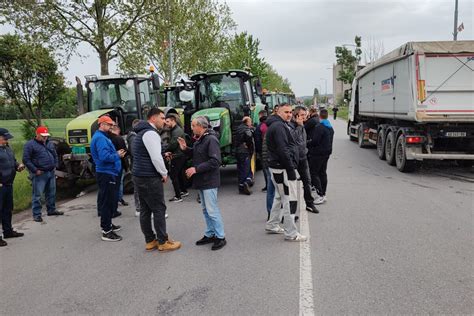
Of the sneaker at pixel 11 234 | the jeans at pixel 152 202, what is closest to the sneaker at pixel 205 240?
the jeans at pixel 152 202

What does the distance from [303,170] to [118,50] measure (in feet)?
41.9

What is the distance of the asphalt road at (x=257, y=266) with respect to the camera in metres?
3.68

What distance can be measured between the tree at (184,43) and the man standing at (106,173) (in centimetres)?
1300

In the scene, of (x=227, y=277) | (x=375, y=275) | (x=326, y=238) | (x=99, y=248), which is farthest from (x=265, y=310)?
(x=99, y=248)

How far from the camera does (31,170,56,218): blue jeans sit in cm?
703

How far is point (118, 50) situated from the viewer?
16.6 meters

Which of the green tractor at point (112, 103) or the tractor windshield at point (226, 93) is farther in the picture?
the tractor windshield at point (226, 93)

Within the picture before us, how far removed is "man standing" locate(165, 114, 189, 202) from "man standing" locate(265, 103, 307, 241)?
9.01ft

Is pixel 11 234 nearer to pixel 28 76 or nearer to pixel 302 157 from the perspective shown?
pixel 302 157

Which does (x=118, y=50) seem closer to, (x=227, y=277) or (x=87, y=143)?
(x=87, y=143)

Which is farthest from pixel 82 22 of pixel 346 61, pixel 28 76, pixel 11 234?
pixel 346 61

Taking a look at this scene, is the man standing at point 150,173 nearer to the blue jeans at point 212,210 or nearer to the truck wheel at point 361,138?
the blue jeans at point 212,210

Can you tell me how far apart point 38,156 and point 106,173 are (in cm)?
197

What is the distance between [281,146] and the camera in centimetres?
518
